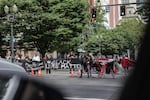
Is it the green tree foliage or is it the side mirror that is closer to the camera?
the side mirror

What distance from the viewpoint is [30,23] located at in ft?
131

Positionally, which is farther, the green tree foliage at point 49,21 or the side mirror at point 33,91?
the green tree foliage at point 49,21

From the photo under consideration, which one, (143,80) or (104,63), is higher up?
(143,80)

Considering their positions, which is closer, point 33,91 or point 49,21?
point 33,91

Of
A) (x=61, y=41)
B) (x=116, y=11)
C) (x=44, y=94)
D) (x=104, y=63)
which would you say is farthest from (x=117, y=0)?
(x=44, y=94)

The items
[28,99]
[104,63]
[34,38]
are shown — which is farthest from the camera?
[34,38]

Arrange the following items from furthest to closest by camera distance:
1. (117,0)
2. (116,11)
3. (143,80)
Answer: (116,11)
(117,0)
(143,80)

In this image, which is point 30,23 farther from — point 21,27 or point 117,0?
point 117,0

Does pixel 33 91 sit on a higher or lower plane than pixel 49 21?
higher

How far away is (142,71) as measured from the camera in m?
0.78

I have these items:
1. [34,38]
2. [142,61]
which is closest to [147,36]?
[142,61]

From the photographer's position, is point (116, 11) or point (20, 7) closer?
point (20, 7)

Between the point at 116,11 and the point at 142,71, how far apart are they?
130613mm

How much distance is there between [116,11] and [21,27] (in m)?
92.6
